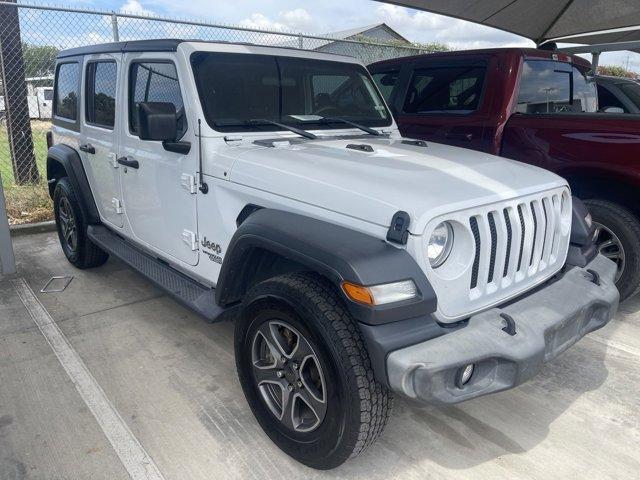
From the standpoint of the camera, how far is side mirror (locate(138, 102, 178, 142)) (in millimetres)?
2783

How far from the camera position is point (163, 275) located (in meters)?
3.43

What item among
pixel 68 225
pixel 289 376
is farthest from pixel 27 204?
pixel 289 376

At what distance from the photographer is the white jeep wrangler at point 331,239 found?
1985mm

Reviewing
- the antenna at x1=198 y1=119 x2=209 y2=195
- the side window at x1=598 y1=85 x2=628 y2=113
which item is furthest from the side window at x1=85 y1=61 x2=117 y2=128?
the side window at x1=598 y1=85 x2=628 y2=113

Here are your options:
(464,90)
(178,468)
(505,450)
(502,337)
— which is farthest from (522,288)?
(464,90)

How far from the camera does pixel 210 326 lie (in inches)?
150

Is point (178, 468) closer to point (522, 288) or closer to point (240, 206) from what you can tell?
point (240, 206)

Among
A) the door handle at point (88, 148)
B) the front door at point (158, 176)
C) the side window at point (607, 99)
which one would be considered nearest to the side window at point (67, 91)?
the door handle at point (88, 148)

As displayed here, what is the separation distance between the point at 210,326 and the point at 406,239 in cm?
223

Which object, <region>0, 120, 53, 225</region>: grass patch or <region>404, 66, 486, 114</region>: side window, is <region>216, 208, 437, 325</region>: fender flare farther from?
<region>0, 120, 53, 225</region>: grass patch

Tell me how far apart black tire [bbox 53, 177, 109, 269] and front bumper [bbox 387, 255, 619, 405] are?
348 centimetres

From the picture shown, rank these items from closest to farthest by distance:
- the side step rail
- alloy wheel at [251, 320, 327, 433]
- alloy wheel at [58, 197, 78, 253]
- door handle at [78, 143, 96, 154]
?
alloy wheel at [251, 320, 327, 433] → the side step rail → door handle at [78, 143, 96, 154] → alloy wheel at [58, 197, 78, 253]

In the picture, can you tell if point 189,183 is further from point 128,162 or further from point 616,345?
point 616,345

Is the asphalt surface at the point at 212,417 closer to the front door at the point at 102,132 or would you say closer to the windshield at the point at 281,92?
the front door at the point at 102,132
